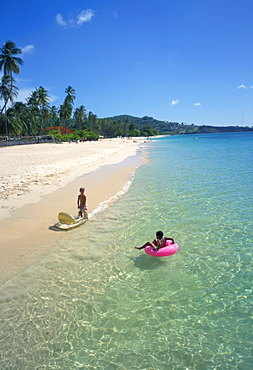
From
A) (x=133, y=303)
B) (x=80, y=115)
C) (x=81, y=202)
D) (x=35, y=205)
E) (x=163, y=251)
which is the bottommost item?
(x=133, y=303)

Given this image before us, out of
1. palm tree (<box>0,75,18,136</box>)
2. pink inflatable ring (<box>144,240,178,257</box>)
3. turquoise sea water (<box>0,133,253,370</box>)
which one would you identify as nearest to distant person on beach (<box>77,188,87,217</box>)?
turquoise sea water (<box>0,133,253,370</box>)

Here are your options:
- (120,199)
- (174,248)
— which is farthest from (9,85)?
(174,248)

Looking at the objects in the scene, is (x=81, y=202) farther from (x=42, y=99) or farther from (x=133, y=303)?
(x=42, y=99)

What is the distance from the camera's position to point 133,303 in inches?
199

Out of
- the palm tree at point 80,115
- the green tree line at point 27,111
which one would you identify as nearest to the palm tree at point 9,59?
the green tree line at point 27,111

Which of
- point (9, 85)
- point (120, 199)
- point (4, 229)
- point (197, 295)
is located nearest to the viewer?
point (197, 295)

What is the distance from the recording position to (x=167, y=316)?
4750 millimetres

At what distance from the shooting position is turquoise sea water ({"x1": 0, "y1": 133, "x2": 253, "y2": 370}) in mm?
3955

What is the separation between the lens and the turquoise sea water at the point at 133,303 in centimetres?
396

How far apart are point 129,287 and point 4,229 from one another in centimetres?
469

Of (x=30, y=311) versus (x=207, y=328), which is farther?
(x=30, y=311)

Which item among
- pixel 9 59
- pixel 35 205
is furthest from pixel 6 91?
pixel 35 205

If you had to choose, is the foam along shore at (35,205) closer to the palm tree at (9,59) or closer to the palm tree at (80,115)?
the palm tree at (9,59)

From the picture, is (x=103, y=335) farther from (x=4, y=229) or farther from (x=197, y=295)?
(x=4, y=229)
